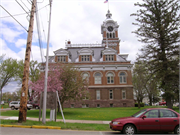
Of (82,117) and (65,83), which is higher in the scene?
(65,83)

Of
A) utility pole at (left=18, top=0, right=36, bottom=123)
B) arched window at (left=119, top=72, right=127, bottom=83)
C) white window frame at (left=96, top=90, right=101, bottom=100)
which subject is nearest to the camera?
utility pole at (left=18, top=0, right=36, bottom=123)

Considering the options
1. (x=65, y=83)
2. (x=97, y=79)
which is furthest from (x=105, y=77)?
(x=65, y=83)

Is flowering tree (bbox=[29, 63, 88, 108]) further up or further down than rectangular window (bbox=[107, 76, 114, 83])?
further down

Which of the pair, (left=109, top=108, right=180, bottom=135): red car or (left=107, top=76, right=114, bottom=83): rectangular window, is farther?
(left=107, top=76, right=114, bottom=83): rectangular window

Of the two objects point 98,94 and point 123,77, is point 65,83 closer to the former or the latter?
point 98,94

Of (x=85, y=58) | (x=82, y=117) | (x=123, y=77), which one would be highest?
(x=85, y=58)

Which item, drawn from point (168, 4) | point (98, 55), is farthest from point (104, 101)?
point (168, 4)

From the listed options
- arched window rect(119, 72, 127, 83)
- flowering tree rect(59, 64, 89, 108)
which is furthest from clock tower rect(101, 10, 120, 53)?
flowering tree rect(59, 64, 89, 108)

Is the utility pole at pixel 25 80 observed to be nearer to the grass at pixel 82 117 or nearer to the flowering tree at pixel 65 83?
the grass at pixel 82 117

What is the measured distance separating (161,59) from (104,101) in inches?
987

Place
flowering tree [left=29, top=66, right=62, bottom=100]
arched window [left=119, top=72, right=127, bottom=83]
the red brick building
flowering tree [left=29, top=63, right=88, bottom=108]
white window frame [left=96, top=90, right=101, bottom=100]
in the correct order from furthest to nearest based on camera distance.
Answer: arched window [left=119, top=72, right=127, bottom=83] < white window frame [left=96, top=90, right=101, bottom=100] < the red brick building < flowering tree [left=29, top=63, right=88, bottom=108] < flowering tree [left=29, top=66, right=62, bottom=100]

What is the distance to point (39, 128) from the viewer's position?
407 inches

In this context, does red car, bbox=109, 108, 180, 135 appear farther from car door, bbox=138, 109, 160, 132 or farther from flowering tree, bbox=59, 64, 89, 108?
flowering tree, bbox=59, 64, 89, 108

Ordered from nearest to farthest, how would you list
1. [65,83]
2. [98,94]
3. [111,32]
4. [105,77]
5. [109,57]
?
[65,83]
[98,94]
[105,77]
[109,57]
[111,32]
